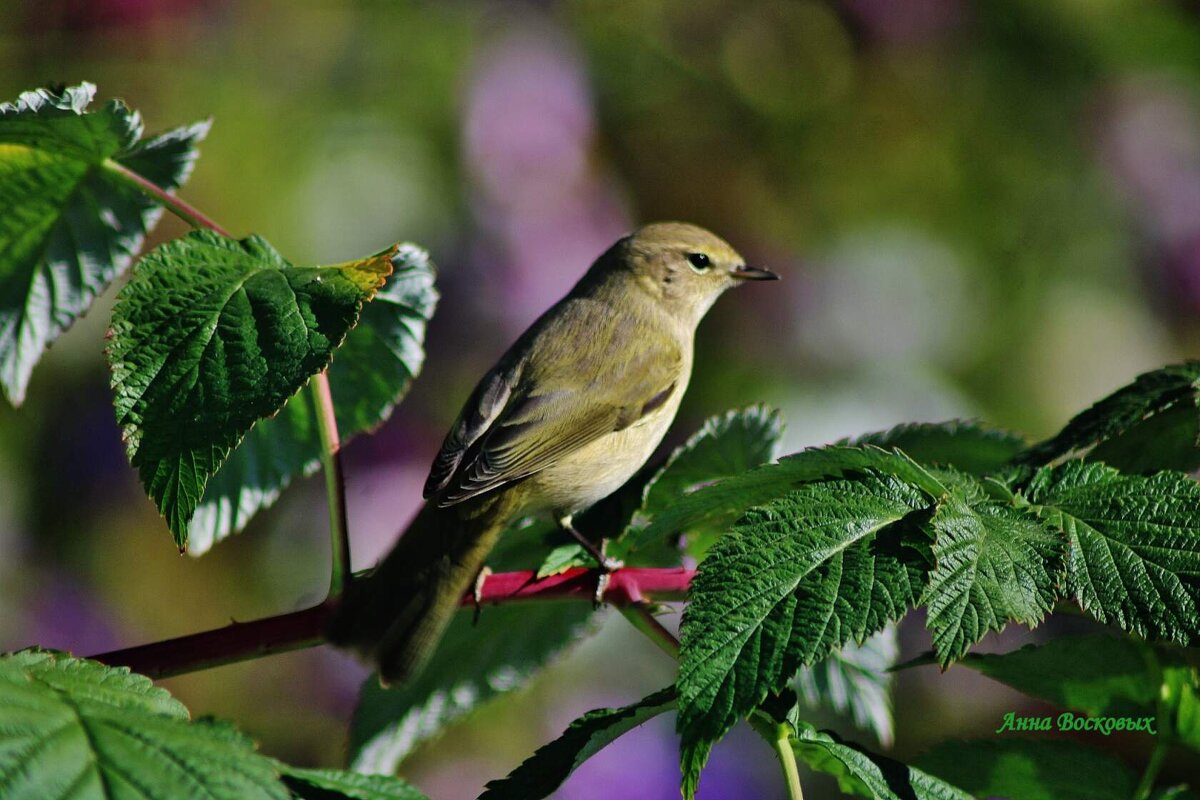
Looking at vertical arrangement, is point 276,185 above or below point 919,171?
below

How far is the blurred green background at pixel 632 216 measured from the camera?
96.0 inches

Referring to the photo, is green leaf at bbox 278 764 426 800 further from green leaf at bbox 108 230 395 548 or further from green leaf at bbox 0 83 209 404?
green leaf at bbox 0 83 209 404

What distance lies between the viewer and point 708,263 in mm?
2297

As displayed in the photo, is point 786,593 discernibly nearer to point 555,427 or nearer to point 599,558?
point 599,558

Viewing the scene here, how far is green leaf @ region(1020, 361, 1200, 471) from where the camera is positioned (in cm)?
113

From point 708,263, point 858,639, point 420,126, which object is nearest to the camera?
point 858,639

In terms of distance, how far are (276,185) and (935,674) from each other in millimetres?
1854

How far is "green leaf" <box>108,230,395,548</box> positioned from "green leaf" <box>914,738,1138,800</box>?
0.75m

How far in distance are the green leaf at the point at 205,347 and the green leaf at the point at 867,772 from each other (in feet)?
1.66

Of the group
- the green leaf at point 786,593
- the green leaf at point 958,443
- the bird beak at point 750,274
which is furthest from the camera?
the bird beak at point 750,274

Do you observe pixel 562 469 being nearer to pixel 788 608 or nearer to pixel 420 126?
pixel 788 608

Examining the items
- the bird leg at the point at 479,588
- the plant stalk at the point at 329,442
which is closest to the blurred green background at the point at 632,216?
the bird leg at the point at 479,588

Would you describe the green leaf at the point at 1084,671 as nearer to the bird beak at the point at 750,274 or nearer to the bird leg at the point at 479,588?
the bird leg at the point at 479,588

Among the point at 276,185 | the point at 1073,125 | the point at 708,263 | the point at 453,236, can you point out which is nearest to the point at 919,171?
the point at 1073,125
